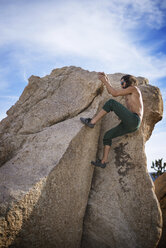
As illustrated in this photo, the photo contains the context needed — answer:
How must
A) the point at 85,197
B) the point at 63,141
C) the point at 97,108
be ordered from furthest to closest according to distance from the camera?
the point at 97,108 → the point at 85,197 → the point at 63,141

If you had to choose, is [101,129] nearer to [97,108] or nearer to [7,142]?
[97,108]

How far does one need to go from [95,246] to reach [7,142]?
140 inches

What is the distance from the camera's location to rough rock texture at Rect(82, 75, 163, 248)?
4246 mm

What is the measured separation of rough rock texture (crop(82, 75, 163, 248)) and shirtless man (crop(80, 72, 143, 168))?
0.42m

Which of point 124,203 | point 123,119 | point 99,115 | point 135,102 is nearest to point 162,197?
point 124,203

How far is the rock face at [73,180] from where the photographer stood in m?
3.46

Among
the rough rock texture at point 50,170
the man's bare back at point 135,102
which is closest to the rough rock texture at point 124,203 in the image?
the rough rock texture at point 50,170

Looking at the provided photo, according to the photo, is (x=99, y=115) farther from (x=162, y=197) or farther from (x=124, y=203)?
(x=162, y=197)

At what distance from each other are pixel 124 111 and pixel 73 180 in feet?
6.85

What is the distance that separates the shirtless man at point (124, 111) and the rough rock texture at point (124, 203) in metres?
0.42

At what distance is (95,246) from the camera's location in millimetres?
4484

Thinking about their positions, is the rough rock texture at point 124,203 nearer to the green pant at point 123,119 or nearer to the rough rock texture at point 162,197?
the green pant at point 123,119

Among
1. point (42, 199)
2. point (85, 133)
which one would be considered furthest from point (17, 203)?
point (85, 133)

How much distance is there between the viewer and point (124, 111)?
4387mm
